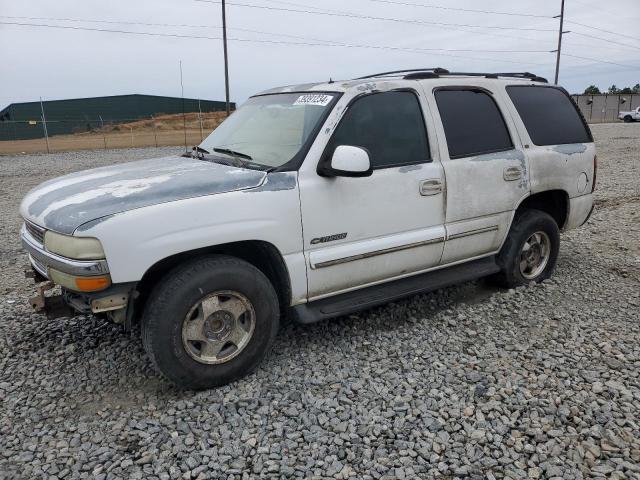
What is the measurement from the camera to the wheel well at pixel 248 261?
10.5ft

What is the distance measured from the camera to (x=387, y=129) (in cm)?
386

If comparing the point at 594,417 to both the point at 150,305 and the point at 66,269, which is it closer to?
the point at 150,305

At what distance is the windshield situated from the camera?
3.64 meters

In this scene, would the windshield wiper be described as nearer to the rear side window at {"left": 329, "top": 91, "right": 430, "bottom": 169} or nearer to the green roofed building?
the rear side window at {"left": 329, "top": 91, "right": 430, "bottom": 169}

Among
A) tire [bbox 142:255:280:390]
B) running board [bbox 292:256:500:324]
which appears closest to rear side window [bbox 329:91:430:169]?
running board [bbox 292:256:500:324]

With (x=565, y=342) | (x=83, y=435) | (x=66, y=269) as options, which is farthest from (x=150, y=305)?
(x=565, y=342)

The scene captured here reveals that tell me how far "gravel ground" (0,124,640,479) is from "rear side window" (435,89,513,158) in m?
1.37

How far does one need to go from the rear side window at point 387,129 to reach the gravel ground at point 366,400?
1359 mm

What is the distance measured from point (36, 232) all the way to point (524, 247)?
13.1 feet

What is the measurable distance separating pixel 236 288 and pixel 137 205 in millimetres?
756

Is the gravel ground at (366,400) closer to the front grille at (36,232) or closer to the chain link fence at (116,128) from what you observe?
the front grille at (36,232)

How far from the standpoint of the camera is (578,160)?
5.00 meters

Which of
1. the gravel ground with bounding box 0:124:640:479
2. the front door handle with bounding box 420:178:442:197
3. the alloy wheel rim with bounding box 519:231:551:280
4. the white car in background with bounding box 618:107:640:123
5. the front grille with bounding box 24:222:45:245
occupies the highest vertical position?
the front door handle with bounding box 420:178:442:197

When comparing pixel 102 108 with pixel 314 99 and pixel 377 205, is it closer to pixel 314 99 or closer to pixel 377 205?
pixel 314 99
